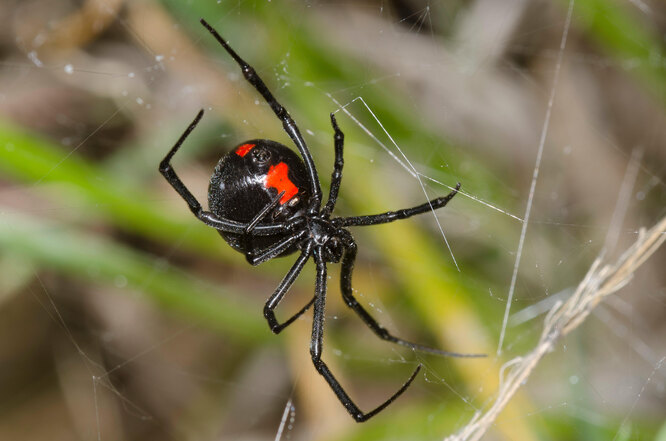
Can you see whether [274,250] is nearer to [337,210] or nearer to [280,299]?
[280,299]

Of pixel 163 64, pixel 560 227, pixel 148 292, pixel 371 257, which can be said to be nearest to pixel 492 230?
pixel 560 227

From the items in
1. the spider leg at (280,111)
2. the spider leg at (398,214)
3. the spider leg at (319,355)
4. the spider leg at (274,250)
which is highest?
the spider leg at (280,111)

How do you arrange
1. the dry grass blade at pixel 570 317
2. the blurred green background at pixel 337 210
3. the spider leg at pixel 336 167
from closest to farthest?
the dry grass blade at pixel 570 317
the spider leg at pixel 336 167
the blurred green background at pixel 337 210

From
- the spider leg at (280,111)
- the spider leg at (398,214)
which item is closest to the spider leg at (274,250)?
the spider leg at (398,214)

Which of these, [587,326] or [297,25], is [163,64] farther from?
[587,326]

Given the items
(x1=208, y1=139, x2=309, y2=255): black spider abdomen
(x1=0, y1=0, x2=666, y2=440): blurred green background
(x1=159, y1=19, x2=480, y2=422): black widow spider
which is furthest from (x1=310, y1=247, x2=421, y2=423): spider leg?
(x1=0, y1=0, x2=666, y2=440): blurred green background

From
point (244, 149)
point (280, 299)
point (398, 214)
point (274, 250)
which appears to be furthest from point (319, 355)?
point (244, 149)

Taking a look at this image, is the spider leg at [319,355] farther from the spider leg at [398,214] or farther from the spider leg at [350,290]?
the spider leg at [398,214]
